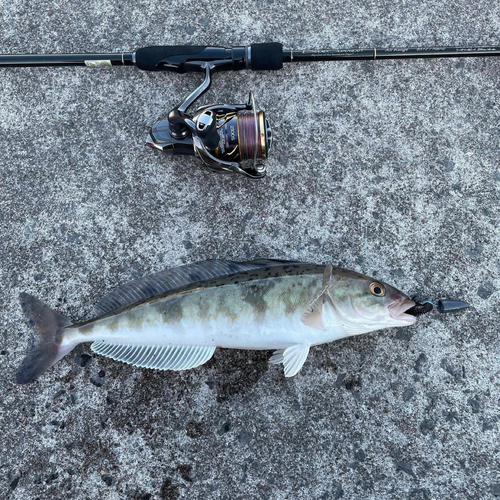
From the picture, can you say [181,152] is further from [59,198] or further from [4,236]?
[4,236]

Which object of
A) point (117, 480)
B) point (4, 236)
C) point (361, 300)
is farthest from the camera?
point (4, 236)

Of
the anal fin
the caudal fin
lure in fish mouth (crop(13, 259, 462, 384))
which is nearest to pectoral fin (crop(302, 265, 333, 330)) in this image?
lure in fish mouth (crop(13, 259, 462, 384))

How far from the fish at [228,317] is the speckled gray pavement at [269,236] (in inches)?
7.6

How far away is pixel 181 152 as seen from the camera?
2377mm

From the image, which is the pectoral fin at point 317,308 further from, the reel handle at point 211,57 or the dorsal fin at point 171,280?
the reel handle at point 211,57

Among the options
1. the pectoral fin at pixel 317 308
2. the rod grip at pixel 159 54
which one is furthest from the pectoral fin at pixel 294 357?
the rod grip at pixel 159 54

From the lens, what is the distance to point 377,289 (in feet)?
6.82

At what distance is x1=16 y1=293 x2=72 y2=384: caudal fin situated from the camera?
221cm

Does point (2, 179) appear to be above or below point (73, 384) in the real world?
above

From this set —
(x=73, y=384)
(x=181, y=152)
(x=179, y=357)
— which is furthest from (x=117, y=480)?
(x=181, y=152)

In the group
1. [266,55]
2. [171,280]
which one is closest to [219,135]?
[266,55]

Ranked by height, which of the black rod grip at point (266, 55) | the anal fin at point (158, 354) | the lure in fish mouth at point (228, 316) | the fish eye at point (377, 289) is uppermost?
the black rod grip at point (266, 55)

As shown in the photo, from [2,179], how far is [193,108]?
119 centimetres

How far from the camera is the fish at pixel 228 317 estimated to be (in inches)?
81.1
